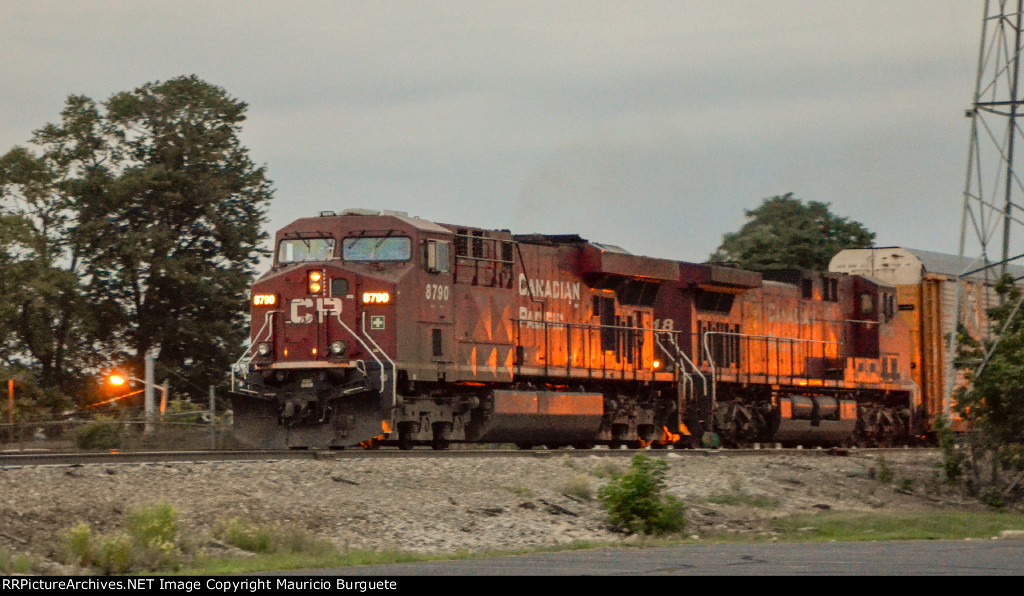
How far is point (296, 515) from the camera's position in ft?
50.1

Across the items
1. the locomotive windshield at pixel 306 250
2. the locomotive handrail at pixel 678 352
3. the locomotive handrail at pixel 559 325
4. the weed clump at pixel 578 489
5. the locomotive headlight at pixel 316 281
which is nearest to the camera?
the weed clump at pixel 578 489

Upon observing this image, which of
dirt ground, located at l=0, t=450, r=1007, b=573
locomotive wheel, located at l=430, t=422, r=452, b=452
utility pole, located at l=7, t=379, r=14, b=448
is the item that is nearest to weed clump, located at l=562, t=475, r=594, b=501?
dirt ground, located at l=0, t=450, r=1007, b=573

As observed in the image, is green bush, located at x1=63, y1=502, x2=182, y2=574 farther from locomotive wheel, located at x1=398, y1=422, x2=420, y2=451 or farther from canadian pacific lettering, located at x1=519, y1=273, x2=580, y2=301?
canadian pacific lettering, located at x1=519, y1=273, x2=580, y2=301

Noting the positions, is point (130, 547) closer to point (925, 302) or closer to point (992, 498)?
point (992, 498)

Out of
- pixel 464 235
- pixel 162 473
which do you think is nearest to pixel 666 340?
pixel 464 235

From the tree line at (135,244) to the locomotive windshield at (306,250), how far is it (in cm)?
1954

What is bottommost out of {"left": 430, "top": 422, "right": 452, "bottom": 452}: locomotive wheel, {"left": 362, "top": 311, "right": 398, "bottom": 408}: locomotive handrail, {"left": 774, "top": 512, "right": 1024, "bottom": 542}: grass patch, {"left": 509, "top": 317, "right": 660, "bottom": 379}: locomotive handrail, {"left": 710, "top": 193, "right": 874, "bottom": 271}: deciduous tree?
{"left": 774, "top": 512, "right": 1024, "bottom": 542}: grass patch

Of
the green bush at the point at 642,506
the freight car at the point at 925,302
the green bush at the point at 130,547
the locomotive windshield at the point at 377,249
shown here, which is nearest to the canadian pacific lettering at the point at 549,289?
the locomotive windshield at the point at 377,249

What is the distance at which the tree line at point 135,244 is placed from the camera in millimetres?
42281

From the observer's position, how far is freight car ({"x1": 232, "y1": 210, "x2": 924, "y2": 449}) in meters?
22.1

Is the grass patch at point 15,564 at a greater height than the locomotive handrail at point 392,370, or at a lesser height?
lesser

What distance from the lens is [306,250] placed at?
75.7ft

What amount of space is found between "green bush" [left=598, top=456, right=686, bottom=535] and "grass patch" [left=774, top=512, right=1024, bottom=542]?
1.34 meters

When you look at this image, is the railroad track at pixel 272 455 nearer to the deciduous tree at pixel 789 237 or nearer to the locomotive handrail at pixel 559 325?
the locomotive handrail at pixel 559 325
